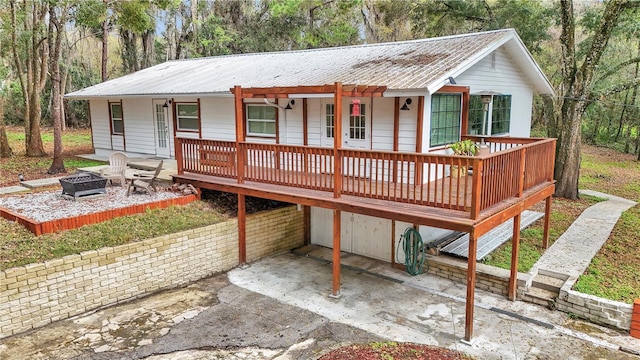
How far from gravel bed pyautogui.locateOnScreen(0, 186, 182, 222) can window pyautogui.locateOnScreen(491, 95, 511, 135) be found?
8295 millimetres

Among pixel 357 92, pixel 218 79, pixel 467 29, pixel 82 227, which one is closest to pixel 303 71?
pixel 218 79

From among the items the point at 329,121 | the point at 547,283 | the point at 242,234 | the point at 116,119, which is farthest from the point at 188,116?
the point at 547,283

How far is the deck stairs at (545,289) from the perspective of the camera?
792 cm

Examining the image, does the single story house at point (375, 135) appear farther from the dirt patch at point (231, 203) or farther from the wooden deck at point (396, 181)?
the dirt patch at point (231, 203)

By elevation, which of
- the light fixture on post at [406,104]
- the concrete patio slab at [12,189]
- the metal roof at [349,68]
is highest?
the metal roof at [349,68]

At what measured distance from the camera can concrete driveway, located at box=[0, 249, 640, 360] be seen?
6445mm

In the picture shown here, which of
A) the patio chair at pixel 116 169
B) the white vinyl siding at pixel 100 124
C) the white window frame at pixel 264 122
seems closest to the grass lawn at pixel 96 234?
the patio chair at pixel 116 169

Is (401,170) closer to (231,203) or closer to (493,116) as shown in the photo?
(231,203)

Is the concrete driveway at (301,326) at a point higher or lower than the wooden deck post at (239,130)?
lower

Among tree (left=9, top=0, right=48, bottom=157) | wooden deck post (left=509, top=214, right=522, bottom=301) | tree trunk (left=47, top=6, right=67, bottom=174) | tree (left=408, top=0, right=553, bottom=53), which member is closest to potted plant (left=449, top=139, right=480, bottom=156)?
wooden deck post (left=509, top=214, right=522, bottom=301)

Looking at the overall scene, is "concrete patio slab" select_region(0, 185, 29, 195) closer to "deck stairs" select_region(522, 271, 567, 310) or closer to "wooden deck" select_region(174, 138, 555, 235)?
"wooden deck" select_region(174, 138, 555, 235)

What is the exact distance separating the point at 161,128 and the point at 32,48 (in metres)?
6.84

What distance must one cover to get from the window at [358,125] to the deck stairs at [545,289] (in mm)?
4620

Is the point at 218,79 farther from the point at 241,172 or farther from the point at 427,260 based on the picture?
the point at 427,260
